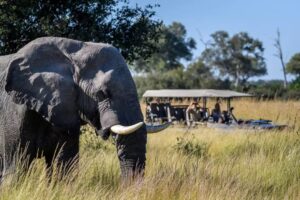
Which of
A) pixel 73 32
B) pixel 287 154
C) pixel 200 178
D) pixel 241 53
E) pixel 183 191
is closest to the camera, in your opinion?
pixel 183 191

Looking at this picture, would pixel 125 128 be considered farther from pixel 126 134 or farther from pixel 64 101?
pixel 64 101

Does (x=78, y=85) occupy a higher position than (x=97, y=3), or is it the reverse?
(x=97, y=3)

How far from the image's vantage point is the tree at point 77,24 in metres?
9.58

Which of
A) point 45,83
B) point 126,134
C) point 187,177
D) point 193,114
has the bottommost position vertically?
point 193,114

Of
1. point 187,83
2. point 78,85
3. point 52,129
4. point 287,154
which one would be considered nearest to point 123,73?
point 78,85

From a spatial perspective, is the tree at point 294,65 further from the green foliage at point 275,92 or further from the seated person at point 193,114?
the seated person at point 193,114

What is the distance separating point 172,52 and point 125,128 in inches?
2876

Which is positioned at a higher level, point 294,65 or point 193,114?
point 294,65

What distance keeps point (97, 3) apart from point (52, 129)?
486 centimetres

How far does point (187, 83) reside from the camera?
49.1 m

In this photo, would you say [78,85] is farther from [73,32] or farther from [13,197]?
[73,32]

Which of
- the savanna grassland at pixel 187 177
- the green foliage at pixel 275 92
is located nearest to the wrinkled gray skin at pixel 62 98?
the savanna grassland at pixel 187 177

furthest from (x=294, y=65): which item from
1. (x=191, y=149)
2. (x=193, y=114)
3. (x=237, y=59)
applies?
(x=191, y=149)

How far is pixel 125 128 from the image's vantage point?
5.04 metres
